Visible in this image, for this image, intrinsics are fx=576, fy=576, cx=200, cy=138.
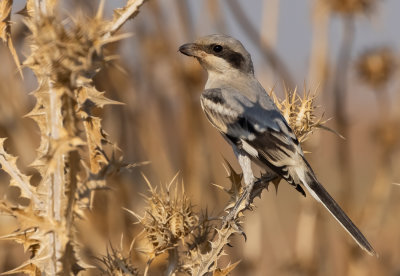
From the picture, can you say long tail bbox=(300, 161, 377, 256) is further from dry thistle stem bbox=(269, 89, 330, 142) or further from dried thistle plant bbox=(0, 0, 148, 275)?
dried thistle plant bbox=(0, 0, 148, 275)

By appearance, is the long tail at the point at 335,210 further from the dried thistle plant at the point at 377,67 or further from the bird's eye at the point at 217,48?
the dried thistle plant at the point at 377,67

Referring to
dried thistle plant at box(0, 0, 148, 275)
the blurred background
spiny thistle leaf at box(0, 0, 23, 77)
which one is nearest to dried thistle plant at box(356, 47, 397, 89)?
the blurred background

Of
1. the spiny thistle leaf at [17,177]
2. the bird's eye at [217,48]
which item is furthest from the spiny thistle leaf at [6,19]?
the bird's eye at [217,48]

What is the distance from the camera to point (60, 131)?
5.16ft

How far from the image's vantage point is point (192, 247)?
2254 mm

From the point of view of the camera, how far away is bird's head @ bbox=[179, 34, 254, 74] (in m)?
3.68

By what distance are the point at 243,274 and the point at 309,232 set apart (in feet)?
2.26

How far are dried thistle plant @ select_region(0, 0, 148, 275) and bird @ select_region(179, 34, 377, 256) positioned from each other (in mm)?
1230

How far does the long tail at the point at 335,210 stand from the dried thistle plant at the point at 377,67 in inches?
82.0

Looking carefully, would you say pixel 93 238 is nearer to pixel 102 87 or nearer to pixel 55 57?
pixel 102 87

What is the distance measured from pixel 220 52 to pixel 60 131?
226 cm

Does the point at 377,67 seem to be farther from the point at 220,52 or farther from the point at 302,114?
the point at 302,114

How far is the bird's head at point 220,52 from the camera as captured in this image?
3682mm


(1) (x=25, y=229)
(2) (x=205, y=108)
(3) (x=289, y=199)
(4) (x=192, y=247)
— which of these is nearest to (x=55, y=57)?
(1) (x=25, y=229)
